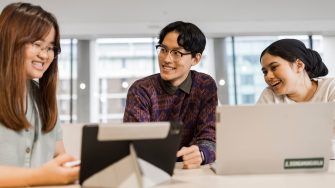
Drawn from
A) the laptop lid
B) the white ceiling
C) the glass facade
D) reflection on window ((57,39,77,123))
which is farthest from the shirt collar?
reflection on window ((57,39,77,123))

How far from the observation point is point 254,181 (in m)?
0.89

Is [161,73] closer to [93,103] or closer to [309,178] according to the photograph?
[309,178]

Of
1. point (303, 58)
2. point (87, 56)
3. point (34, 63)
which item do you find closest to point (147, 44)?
point (87, 56)

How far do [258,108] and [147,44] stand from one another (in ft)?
16.9

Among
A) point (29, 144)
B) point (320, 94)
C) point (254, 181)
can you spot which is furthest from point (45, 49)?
point (320, 94)

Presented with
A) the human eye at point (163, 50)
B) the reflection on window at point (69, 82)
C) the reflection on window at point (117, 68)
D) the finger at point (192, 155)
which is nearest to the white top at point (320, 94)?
the human eye at point (163, 50)

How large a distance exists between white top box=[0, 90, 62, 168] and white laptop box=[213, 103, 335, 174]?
2.12 feet

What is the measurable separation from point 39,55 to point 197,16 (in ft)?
13.5

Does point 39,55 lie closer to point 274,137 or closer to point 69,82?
point 274,137

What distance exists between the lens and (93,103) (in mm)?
5793

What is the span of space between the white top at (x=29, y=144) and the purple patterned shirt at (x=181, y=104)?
0.40m

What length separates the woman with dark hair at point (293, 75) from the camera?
1.79 metres

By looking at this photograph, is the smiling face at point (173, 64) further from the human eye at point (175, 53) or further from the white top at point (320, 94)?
the white top at point (320, 94)

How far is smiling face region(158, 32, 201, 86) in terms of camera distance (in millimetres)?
1635
